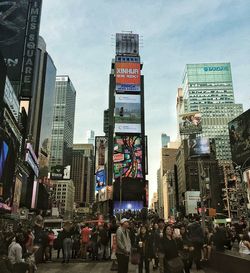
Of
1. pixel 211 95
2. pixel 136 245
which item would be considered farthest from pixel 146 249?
pixel 211 95

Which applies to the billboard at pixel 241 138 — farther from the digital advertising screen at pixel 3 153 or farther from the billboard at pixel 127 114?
the digital advertising screen at pixel 3 153

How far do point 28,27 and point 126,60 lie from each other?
60792mm

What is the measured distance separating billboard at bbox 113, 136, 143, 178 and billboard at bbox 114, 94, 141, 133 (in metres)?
3.21

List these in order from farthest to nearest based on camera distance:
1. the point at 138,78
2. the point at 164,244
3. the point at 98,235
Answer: the point at 138,78 < the point at 98,235 < the point at 164,244

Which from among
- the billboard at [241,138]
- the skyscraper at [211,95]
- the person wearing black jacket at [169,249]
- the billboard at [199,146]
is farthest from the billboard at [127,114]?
the person wearing black jacket at [169,249]

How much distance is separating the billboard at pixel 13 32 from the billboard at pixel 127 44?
66003 millimetres

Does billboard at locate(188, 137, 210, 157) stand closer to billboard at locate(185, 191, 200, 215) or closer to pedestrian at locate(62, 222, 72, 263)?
billboard at locate(185, 191, 200, 215)

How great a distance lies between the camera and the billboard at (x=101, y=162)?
142 m

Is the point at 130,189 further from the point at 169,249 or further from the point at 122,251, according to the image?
the point at 169,249

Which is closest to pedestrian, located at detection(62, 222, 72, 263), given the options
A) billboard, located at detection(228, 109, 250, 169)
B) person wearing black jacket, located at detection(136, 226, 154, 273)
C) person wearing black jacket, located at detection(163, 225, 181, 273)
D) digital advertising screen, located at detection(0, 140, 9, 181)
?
person wearing black jacket, located at detection(136, 226, 154, 273)

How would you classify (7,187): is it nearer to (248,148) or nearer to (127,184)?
(248,148)

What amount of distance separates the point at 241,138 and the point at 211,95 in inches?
4789

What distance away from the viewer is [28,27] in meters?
54.1

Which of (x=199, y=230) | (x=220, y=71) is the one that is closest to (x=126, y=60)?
(x=220, y=71)
